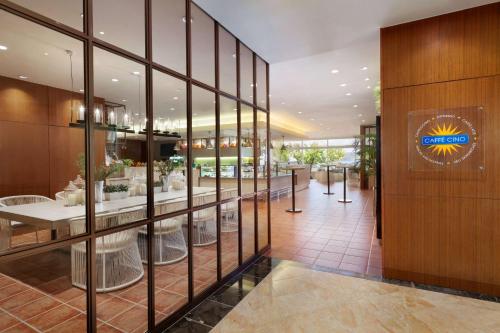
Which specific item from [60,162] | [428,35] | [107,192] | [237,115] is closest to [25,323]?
[107,192]

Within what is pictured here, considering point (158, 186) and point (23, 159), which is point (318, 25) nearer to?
point (158, 186)

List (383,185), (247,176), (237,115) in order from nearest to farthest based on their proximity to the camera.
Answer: (383,185), (237,115), (247,176)

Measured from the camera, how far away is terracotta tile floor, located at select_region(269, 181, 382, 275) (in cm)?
403

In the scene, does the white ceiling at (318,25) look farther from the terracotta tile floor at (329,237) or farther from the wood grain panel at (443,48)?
the terracotta tile floor at (329,237)

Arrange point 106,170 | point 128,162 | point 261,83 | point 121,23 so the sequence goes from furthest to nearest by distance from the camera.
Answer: point 261,83 < point 128,162 < point 106,170 < point 121,23

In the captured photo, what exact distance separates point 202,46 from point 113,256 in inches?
107

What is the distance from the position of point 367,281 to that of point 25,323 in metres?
3.61

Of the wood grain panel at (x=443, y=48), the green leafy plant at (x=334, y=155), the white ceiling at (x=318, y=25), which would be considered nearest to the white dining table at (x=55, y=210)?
the white ceiling at (x=318, y=25)

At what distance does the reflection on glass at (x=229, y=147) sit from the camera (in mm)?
3455

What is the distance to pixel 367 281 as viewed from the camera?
338cm

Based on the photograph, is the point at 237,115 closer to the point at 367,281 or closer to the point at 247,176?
the point at 247,176

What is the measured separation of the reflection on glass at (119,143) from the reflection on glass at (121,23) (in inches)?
4.8

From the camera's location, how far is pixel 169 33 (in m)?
2.83

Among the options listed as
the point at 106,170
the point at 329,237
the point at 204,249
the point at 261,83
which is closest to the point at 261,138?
the point at 261,83
